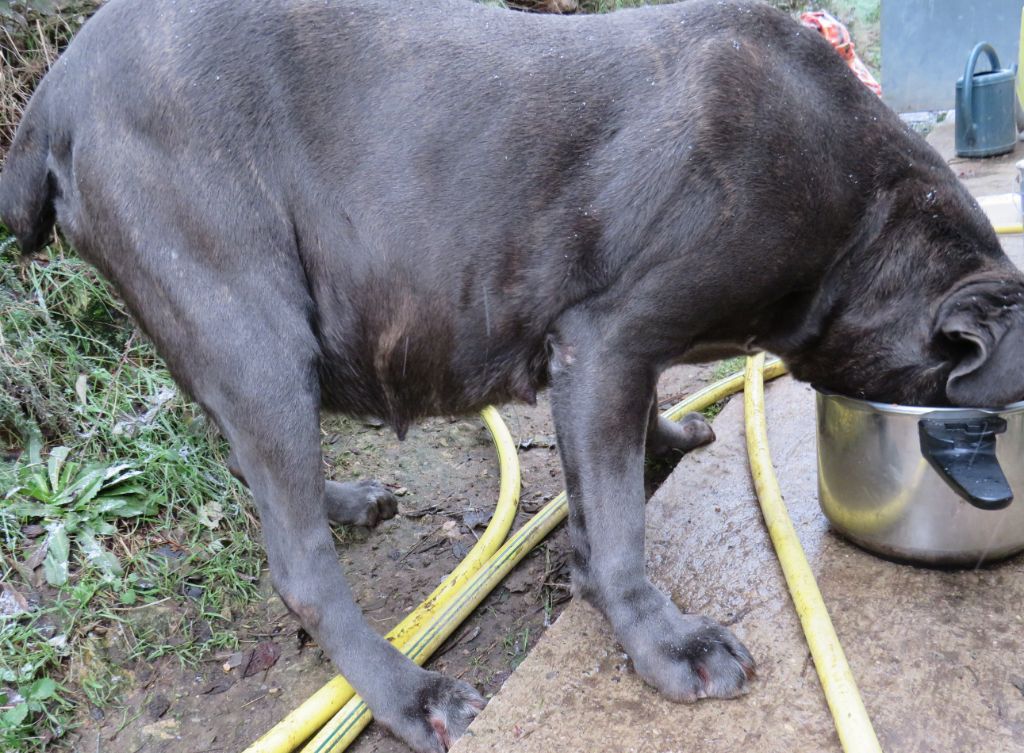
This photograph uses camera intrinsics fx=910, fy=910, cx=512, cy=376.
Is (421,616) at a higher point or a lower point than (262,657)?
higher

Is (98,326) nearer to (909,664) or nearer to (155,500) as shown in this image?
(155,500)

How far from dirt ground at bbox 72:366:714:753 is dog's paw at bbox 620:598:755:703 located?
0.57 meters

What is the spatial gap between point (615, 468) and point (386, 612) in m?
1.05

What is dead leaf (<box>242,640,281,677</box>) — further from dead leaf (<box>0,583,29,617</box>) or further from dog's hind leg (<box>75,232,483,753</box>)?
dead leaf (<box>0,583,29,617</box>)

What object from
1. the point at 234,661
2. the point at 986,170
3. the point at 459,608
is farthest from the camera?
the point at 986,170

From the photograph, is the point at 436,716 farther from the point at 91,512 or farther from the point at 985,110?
the point at 985,110

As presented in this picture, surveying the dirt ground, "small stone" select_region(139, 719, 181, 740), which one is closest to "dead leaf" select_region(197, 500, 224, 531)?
the dirt ground

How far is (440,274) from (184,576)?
1494 mm

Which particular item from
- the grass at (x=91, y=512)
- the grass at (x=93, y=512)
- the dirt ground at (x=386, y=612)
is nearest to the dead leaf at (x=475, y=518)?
the dirt ground at (x=386, y=612)

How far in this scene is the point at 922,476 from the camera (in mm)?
2240

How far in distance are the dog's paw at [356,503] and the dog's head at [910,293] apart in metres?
1.60

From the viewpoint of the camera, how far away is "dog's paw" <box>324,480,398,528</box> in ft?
10.6

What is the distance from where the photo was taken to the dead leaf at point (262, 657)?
108 inches

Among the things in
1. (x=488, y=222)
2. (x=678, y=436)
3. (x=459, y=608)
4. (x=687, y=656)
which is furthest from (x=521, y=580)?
(x=488, y=222)
